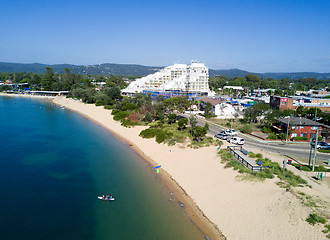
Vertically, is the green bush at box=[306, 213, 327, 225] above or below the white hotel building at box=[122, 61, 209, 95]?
below

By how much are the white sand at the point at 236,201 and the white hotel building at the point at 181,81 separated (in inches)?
2118

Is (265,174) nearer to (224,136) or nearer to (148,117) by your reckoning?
(224,136)

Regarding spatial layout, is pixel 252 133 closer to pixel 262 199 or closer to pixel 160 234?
pixel 262 199

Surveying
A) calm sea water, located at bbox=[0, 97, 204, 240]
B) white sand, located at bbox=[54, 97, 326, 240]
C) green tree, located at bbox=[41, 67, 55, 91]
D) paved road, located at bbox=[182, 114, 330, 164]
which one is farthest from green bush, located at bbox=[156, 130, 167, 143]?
green tree, located at bbox=[41, 67, 55, 91]

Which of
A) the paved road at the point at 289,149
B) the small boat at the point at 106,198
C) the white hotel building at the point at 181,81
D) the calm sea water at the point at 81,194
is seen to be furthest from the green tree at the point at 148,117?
the white hotel building at the point at 181,81

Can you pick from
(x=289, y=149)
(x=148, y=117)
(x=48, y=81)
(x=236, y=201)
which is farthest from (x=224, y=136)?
(x=48, y=81)

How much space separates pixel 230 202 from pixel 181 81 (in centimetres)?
6824

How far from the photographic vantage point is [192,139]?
1308 inches

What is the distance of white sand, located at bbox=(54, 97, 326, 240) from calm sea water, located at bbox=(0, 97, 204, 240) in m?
2.38

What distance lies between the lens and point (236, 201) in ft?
60.6

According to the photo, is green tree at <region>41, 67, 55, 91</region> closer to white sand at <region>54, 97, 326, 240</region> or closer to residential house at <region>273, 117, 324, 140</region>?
white sand at <region>54, 97, 326, 240</region>

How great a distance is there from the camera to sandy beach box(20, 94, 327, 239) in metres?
15.1

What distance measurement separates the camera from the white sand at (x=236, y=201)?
15.0 m

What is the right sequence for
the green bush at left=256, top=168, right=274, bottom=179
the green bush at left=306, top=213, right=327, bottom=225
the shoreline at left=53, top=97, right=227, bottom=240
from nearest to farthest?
the green bush at left=306, top=213, right=327, bottom=225 → the shoreline at left=53, top=97, right=227, bottom=240 → the green bush at left=256, top=168, right=274, bottom=179
